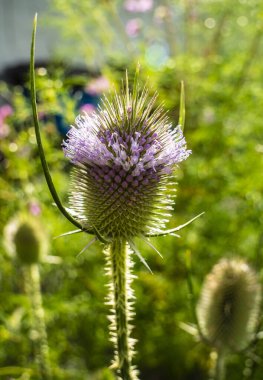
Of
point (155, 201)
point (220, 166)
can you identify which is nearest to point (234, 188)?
point (220, 166)

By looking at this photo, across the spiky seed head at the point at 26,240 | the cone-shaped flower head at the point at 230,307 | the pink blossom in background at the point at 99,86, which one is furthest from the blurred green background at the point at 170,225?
the cone-shaped flower head at the point at 230,307

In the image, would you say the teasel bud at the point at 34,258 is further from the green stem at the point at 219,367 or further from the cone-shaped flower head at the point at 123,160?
the cone-shaped flower head at the point at 123,160

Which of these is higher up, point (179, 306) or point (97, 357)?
point (179, 306)

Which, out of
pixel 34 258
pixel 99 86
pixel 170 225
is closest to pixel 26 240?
pixel 34 258

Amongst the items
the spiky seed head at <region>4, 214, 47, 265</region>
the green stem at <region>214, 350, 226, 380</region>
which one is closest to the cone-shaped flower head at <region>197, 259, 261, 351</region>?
the green stem at <region>214, 350, 226, 380</region>

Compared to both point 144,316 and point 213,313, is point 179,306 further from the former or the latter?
point 213,313

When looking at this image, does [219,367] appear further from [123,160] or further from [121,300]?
[123,160]
